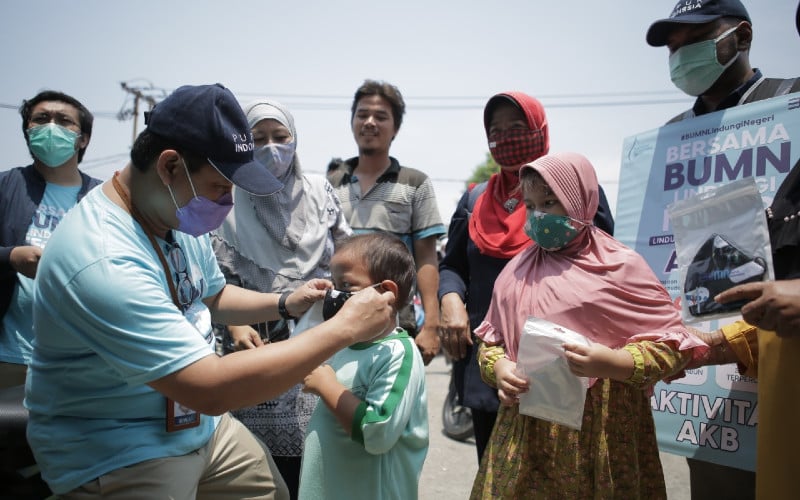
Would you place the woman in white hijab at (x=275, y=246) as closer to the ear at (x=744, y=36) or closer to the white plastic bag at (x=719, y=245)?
the white plastic bag at (x=719, y=245)

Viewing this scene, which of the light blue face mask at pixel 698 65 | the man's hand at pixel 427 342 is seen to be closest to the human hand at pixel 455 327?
the man's hand at pixel 427 342

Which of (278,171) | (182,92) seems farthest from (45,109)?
(182,92)

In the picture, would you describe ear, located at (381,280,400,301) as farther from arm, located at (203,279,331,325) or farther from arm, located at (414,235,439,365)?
arm, located at (414,235,439,365)

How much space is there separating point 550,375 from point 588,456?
1.17ft

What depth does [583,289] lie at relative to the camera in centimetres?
216

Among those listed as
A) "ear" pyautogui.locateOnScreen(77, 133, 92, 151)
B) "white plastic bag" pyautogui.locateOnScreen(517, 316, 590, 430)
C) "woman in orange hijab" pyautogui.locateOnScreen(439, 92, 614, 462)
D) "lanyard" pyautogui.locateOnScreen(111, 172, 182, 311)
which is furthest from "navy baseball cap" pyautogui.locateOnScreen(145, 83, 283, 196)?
"ear" pyautogui.locateOnScreen(77, 133, 92, 151)

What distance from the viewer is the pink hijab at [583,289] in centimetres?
212

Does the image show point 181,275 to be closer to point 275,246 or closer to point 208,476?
point 208,476

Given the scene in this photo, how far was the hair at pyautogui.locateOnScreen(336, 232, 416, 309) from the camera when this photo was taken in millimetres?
2209

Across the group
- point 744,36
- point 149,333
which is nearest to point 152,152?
point 149,333

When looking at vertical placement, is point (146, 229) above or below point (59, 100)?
below

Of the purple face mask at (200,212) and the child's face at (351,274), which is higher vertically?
the purple face mask at (200,212)

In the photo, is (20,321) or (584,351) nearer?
(584,351)

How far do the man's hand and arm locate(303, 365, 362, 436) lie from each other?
1069 mm
